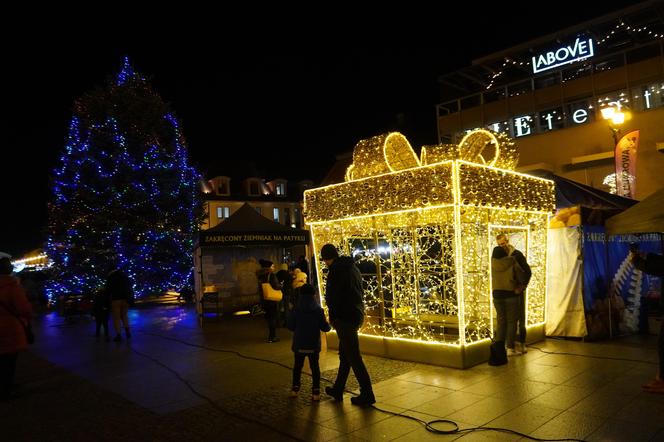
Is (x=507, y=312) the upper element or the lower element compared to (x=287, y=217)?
lower

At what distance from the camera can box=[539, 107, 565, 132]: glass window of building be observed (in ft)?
70.2

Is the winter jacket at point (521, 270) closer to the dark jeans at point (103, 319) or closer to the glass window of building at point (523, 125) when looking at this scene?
the dark jeans at point (103, 319)

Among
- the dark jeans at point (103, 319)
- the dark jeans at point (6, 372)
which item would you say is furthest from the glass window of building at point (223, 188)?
the dark jeans at point (6, 372)

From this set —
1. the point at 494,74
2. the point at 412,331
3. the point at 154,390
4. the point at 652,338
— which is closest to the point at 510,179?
the point at 412,331

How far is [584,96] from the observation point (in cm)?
2084

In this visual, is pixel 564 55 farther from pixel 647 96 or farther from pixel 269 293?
pixel 269 293

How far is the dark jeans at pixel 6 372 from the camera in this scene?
6.74 metres

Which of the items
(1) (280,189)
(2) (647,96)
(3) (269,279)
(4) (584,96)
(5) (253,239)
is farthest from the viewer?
(1) (280,189)

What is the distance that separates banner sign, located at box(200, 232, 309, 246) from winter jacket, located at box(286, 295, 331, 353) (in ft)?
27.7

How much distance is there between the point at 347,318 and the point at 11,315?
4.74 meters

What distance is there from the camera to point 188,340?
11.1 m

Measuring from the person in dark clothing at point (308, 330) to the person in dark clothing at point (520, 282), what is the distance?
131 inches

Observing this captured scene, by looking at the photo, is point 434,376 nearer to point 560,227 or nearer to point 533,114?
point 560,227

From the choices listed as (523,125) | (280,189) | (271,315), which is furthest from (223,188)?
(271,315)
